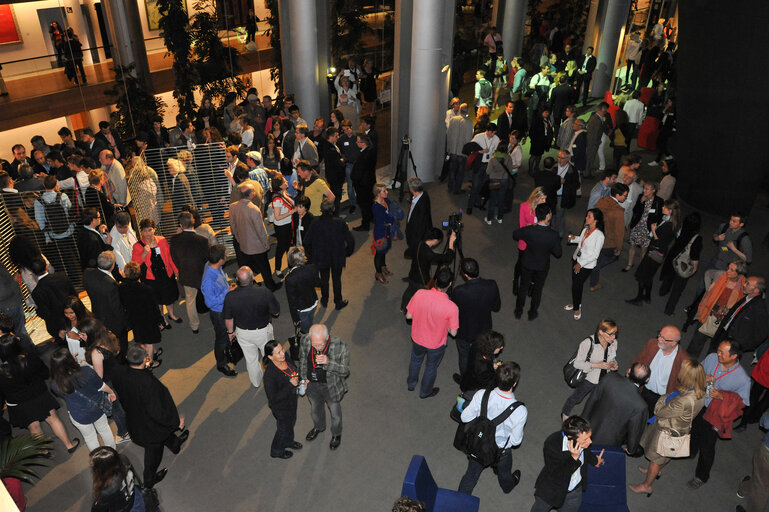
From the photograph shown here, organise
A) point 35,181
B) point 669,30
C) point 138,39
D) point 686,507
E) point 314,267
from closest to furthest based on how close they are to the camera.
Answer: point 686,507 → point 314,267 → point 35,181 → point 138,39 → point 669,30

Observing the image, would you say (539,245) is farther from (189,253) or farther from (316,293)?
(189,253)

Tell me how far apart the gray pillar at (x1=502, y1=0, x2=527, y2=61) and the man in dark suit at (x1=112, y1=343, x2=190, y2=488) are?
16430 mm

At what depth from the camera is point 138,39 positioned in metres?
12.3

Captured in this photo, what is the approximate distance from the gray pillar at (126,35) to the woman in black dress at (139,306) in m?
7.50

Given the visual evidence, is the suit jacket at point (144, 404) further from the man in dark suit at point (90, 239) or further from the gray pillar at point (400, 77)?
the gray pillar at point (400, 77)

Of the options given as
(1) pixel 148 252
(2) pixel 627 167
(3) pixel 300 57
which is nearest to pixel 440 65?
(3) pixel 300 57

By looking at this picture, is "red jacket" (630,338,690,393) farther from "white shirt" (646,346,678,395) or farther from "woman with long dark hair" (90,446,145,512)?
"woman with long dark hair" (90,446,145,512)

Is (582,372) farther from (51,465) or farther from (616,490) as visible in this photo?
(51,465)

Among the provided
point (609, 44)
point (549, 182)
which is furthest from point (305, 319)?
point (609, 44)

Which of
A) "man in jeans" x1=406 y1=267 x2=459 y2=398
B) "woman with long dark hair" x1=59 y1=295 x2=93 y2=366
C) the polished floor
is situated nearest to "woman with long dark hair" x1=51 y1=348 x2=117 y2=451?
the polished floor

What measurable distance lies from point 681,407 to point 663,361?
597 mm

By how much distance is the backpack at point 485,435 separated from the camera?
4672 mm

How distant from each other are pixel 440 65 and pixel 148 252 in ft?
21.5

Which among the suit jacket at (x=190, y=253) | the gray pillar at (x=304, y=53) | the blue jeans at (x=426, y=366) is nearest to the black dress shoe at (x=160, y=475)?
the suit jacket at (x=190, y=253)
